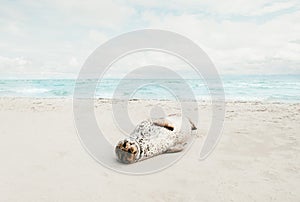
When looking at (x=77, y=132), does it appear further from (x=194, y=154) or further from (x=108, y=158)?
(x=194, y=154)

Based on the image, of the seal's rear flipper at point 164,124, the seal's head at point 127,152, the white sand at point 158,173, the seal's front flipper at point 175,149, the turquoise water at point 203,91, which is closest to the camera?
the white sand at point 158,173

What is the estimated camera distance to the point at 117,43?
692 cm

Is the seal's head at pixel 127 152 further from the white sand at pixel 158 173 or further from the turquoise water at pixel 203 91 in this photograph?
the turquoise water at pixel 203 91

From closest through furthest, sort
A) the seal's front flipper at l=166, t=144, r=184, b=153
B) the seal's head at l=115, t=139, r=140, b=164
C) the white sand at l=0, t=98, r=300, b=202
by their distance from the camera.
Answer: the white sand at l=0, t=98, r=300, b=202 → the seal's head at l=115, t=139, r=140, b=164 → the seal's front flipper at l=166, t=144, r=184, b=153

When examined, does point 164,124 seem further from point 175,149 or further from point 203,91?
point 203,91

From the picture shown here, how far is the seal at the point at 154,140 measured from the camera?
373 cm

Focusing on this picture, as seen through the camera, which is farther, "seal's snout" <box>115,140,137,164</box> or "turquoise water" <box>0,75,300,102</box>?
"turquoise water" <box>0,75,300,102</box>

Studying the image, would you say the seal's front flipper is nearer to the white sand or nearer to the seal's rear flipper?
the white sand

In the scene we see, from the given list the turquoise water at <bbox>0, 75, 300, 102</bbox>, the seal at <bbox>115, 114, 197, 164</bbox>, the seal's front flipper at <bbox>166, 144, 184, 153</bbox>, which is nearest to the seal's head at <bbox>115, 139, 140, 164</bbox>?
the seal at <bbox>115, 114, 197, 164</bbox>

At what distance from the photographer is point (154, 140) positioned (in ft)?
14.0

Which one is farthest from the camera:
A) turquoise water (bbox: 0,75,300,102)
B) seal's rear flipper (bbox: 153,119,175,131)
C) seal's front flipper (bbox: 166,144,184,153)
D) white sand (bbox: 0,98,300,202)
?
turquoise water (bbox: 0,75,300,102)

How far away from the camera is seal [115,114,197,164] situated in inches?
147

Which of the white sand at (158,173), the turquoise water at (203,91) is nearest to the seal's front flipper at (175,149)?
the white sand at (158,173)

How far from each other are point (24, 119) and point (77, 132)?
243 centimetres
